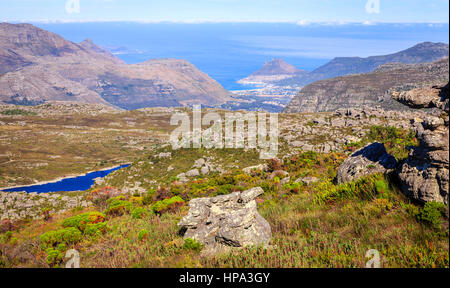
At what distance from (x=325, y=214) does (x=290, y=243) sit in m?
1.70

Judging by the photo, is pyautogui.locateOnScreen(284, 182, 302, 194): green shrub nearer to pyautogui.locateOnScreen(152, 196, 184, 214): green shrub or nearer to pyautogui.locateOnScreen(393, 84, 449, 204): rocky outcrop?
pyautogui.locateOnScreen(152, 196, 184, 214): green shrub

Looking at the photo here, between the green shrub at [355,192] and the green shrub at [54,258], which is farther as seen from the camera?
the green shrub at [355,192]

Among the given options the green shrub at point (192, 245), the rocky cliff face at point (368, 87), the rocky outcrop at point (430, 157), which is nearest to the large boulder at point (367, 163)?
the rocky outcrop at point (430, 157)

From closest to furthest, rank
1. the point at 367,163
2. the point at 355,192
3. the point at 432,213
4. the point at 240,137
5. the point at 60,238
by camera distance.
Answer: the point at 432,213, the point at 355,192, the point at 60,238, the point at 367,163, the point at 240,137

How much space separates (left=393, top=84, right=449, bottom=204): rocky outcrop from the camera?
5.17 m

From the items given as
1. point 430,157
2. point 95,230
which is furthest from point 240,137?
point 430,157

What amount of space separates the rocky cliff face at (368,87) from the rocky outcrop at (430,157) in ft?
304

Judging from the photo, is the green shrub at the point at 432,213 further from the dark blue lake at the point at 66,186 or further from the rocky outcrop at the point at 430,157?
the dark blue lake at the point at 66,186

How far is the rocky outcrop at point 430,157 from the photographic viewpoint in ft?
17.0

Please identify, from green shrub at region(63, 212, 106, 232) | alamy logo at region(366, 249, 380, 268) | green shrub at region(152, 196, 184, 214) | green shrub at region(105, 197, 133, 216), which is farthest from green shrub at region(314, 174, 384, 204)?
green shrub at region(105, 197, 133, 216)

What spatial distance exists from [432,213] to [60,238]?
30.5 feet

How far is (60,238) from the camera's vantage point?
26.3ft

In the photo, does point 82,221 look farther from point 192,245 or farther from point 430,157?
point 430,157

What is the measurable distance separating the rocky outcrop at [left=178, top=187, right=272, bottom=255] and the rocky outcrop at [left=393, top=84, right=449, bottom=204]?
10.5 ft
